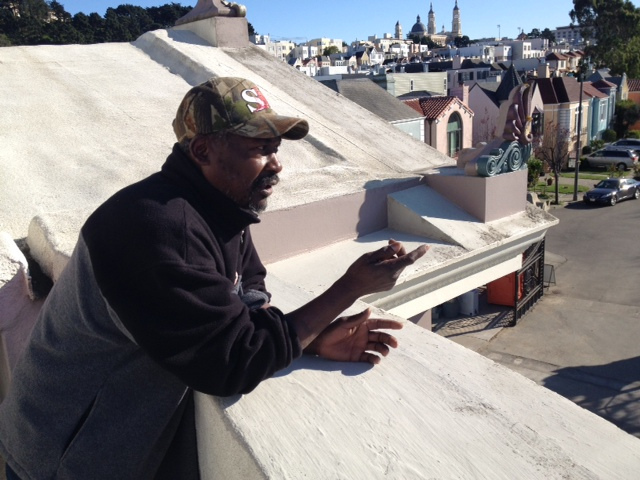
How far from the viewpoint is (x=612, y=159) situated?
33.0 meters

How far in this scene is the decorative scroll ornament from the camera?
4.86 m

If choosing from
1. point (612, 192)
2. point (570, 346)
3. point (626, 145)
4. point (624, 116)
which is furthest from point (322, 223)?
point (624, 116)

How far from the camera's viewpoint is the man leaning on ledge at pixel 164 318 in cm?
137

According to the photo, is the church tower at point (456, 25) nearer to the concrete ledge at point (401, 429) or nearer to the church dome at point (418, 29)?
the church dome at point (418, 29)

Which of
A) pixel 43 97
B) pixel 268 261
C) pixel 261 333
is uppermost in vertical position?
pixel 43 97

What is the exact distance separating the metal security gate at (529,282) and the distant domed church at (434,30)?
14082 cm

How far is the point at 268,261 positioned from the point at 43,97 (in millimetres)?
2979

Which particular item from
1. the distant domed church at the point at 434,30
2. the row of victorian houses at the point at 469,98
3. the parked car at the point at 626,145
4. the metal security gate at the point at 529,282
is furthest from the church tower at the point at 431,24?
the metal security gate at the point at 529,282

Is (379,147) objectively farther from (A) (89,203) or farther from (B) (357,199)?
(A) (89,203)

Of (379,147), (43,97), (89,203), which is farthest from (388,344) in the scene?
(43,97)

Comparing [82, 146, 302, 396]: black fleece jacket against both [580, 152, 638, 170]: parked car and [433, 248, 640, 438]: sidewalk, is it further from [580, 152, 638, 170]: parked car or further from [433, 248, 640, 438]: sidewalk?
[580, 152, 638, 170]: parked car

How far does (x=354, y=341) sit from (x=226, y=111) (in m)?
0.87

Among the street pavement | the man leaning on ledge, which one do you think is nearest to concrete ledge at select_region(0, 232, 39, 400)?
the man leaning on ledge

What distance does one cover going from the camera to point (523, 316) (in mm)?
13758
